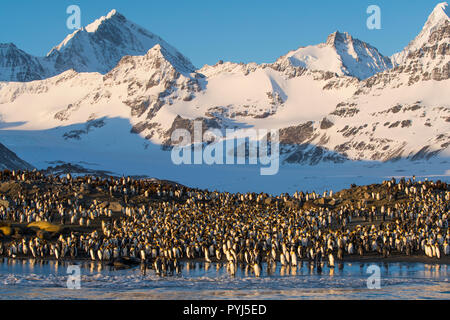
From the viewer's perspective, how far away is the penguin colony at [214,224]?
49688 mm

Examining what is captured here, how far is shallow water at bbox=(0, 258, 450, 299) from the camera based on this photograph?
3569 cm

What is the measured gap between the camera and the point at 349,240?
5031 centimetres

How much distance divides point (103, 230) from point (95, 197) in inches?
547

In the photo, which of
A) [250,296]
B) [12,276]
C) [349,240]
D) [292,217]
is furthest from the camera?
[292,217]

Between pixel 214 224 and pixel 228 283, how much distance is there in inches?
751

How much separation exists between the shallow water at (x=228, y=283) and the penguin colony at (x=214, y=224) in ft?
6.08

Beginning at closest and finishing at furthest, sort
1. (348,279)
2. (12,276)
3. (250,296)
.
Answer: (250,296) → (348,279) → (12,276)

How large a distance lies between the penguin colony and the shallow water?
185cm

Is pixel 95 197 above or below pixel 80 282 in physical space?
above

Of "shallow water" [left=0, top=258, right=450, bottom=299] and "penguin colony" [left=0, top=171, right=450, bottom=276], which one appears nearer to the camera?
"shallow water" [left=0, top=258, right=450, bottom=299]

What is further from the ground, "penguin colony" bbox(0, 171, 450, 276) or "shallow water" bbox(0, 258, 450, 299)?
"penguin colony" bbox(0, 171, 450, 276)

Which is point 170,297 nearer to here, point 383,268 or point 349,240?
point 383,268

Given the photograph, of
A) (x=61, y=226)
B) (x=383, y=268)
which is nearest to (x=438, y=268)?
(x=383, y=268)

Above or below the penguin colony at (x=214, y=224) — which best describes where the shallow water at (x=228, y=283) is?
below
